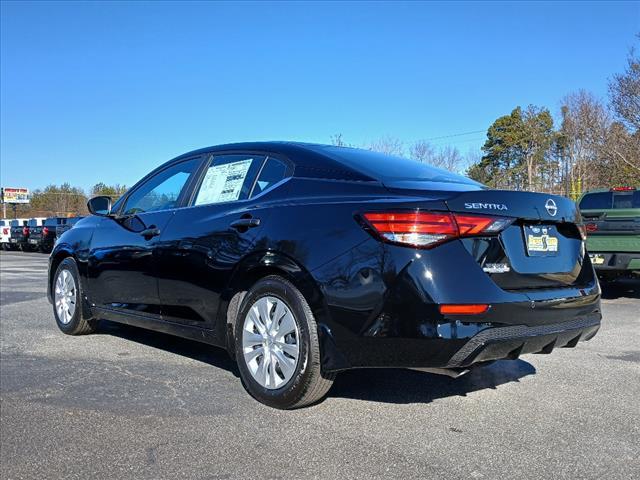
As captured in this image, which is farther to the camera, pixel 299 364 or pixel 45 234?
pixel 45 234

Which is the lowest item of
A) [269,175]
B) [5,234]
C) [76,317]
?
[76,317]

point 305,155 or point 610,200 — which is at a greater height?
point 305,155

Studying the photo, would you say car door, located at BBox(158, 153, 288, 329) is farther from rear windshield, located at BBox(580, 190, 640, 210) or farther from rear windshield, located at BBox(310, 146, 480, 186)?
rear windshield, located at BBox(580, 190, 640, 210)

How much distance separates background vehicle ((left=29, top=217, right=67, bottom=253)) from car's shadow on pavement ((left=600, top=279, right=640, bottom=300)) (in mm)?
24907

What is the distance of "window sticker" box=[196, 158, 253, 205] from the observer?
437 cm

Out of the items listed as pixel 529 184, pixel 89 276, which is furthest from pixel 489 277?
pixel 529 184

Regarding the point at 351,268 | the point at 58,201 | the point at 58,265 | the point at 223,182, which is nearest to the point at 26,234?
the point at 58,265

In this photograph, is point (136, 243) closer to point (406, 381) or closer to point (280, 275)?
point (280, 275)

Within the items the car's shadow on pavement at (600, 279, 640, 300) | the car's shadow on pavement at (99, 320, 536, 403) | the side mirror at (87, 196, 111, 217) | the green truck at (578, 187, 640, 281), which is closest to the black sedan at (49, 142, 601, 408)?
the car's shadow on pavement at (99, 320, 536, 403)

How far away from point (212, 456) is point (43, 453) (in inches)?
36.4

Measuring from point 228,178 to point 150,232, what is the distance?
0.88m

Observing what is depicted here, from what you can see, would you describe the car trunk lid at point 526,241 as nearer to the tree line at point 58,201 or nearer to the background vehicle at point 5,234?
the background vehicle at point 5,234

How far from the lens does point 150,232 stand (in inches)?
191

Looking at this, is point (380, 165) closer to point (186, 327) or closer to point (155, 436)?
point (186, 327)
